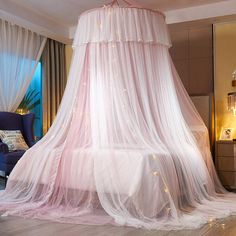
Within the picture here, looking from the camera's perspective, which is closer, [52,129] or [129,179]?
[129,179]

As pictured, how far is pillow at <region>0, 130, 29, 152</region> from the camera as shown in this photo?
528 cm

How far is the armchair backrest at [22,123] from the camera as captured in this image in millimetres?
5664

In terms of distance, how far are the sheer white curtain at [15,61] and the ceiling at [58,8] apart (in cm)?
22

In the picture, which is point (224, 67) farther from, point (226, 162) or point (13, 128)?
point (13, 128)

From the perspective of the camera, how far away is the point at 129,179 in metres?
3.24

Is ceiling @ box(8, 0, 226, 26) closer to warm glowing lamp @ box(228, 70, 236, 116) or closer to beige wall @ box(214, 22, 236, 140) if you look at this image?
beige wall @ box(214, 22, 236, 140)

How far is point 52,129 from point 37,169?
0.49 meters

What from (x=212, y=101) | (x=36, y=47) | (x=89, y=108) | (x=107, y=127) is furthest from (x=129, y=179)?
(x=36, y=47)

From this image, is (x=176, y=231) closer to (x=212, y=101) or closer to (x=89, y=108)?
(x=89, y=108)

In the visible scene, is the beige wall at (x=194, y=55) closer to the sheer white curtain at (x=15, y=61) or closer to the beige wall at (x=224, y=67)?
the beige wall at (x=224, y=67)

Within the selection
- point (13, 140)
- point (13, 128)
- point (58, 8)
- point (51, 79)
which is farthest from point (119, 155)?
point (51, 79)

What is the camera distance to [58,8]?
19.3 ft

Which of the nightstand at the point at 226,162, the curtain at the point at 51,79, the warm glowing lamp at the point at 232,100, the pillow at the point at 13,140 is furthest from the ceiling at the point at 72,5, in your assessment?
the nightstand at the point at 226,162

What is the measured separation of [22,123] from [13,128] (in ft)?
0.83
